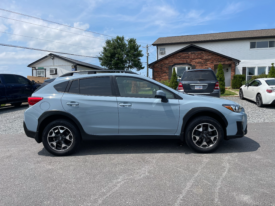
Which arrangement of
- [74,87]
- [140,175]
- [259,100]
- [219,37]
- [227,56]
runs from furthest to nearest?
[219,37], [227,56], [259,100], [74,87], [140,175]

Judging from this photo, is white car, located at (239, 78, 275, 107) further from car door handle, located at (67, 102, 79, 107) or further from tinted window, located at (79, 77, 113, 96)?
car door handle, located at (67, 102, 79, 107)

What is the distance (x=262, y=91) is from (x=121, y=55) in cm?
3318

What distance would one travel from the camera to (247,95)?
39.8ft

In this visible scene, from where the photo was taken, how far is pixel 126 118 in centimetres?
427

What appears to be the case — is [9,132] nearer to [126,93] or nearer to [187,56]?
[126,93]

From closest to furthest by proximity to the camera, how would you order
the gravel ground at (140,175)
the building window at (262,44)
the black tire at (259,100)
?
the gravel ground at (140,175), the black tire at (259,100), the building window at (262,44)

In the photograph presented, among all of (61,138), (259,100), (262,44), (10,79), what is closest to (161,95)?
(61,138)

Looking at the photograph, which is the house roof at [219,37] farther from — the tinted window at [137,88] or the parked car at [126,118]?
the tinted window at [137,88]

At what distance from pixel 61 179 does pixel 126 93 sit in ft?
6.54

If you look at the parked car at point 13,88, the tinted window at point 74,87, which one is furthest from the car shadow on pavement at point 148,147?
the parked car at point 13,88

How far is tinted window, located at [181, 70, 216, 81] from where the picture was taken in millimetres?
8727

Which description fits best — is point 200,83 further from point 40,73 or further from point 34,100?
point 40,73

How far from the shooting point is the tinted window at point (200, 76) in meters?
8.73

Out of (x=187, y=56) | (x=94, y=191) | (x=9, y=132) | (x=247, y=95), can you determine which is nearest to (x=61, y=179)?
(x=94, y=191)
